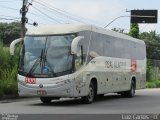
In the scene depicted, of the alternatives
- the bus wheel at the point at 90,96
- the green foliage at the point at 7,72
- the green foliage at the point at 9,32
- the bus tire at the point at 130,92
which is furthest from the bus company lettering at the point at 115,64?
the green foliage at the point at 9,32

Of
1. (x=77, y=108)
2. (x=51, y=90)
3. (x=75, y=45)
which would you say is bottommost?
(x=77, y=108)

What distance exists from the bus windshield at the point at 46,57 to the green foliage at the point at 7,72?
5.52 meters

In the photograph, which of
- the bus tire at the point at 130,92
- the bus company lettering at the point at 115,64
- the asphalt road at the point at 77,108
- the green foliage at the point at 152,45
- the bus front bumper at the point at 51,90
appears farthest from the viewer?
the green foliage at the point at 152,45

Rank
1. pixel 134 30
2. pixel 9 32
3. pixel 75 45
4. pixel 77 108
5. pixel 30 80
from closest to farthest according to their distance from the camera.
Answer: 1. pixel 77 108
2. pixel 75 45
3. pixel 30 80
4. pixel 134 30
5. pixel 9 32

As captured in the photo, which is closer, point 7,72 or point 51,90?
point 51,90

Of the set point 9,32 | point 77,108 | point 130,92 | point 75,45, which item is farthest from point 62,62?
point 9,32

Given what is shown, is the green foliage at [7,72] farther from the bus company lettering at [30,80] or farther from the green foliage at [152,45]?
the green foliage at [152,45]

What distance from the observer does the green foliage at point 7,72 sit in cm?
2664

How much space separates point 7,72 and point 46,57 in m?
8.11

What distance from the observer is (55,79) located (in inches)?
792

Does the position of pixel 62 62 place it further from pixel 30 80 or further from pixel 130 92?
pixel 130 92

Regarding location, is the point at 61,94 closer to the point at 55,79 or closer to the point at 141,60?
the point at 55,79

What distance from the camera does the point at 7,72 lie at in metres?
28.1

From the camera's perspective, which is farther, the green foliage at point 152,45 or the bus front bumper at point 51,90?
the green foliage at point 152,45
